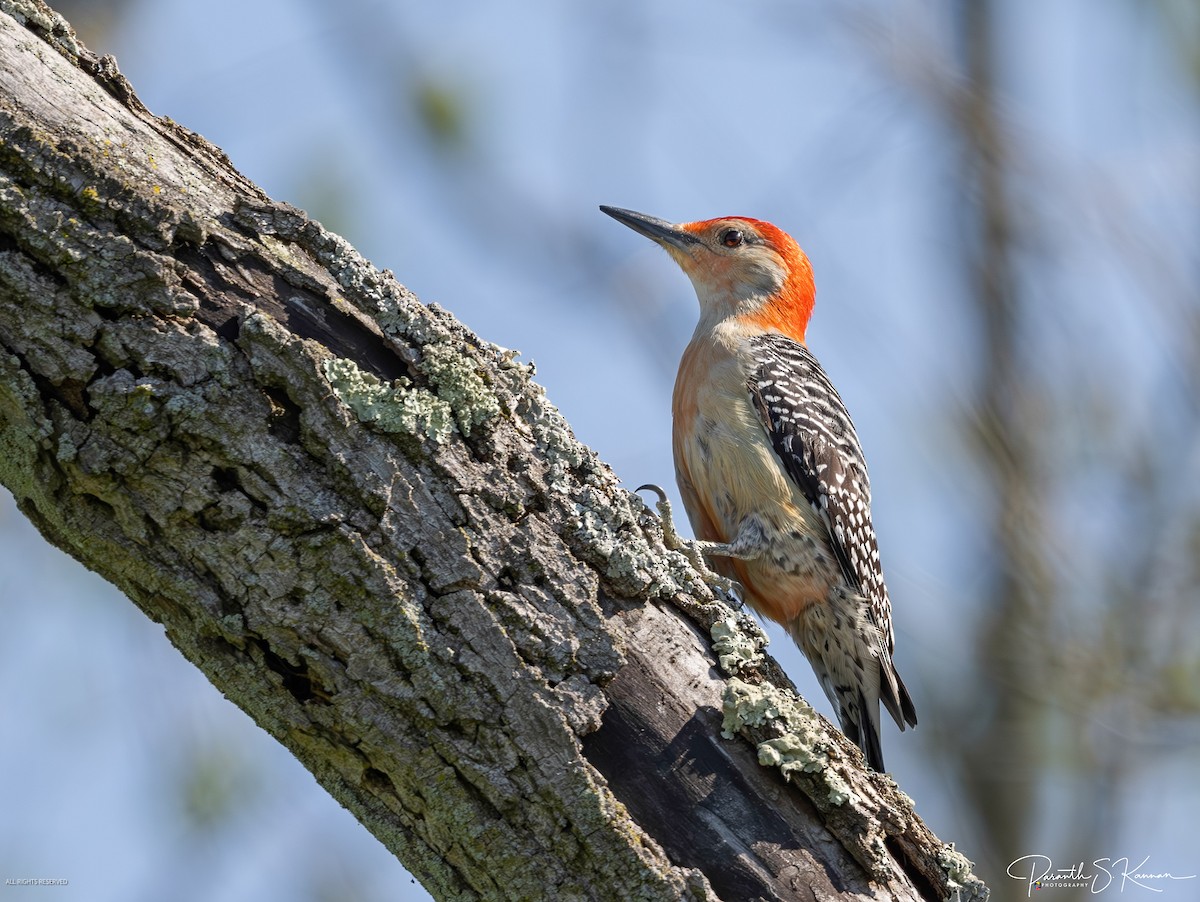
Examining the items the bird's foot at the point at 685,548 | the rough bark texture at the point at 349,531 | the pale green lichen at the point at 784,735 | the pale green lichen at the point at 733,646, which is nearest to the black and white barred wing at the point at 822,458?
the bird's foot at the point at 685,548

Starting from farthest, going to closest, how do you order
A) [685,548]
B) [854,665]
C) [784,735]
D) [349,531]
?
[854,665], [685,548], [784,735], [349,531]

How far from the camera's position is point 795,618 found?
→ 19.2 feet

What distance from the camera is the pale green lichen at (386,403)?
2.90 metres

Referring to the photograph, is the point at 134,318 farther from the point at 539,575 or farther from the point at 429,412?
the point at 539,575

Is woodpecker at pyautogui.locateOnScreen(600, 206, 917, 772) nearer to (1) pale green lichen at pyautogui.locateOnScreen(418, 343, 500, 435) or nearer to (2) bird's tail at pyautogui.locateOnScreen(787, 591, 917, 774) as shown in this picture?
(2) bird's tail at pyautogui.locateOnScreen(787, 591, 917, 774)

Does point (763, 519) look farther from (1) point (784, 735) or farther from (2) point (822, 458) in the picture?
(1) point (784, 735)

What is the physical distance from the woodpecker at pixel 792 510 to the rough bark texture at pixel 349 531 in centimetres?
219

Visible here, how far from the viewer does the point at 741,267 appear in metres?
7.29

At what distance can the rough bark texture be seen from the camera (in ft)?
8.96

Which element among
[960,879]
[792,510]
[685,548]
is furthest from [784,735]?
[792,510]

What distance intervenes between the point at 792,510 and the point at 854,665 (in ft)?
2.71

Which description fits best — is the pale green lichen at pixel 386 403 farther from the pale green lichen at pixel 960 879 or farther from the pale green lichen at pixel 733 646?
the pale green lichen at pixel 960 879

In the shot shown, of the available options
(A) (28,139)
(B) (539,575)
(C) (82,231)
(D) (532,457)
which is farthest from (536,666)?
(A) (28,139)

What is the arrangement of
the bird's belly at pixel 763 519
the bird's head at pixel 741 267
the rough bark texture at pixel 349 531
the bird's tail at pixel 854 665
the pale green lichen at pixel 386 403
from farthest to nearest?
the bird's head at pixel 741 267 < the bird's tail at pixel 854 665 < the bird's belly at pixel 763 519 < the pale green lichen at pixel 386 403 < the rough bark texture at pixel 349 531
